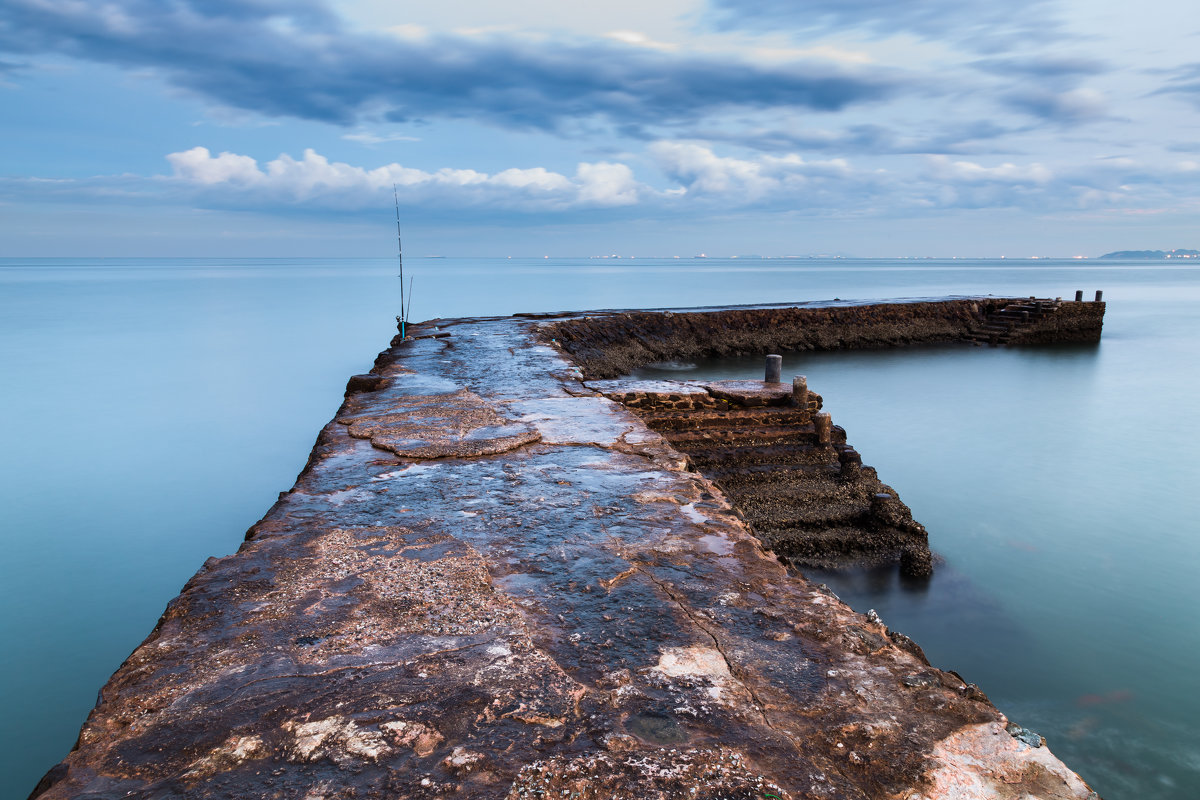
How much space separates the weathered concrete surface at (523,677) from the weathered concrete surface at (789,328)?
1390 centimetres

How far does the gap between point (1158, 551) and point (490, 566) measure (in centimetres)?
860

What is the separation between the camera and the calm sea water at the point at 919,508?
18.3 feet

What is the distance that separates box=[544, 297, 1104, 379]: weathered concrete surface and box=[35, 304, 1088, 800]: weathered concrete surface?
45.6 feet

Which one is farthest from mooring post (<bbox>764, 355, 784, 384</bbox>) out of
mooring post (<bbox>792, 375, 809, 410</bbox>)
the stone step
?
the stone step

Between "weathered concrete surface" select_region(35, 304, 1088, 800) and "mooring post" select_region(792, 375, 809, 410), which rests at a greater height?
"mooring post" select_region(792, 375, 809, 410)

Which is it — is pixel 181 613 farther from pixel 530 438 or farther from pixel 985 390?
pixel 985 390

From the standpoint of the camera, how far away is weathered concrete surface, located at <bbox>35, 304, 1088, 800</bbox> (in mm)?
2234

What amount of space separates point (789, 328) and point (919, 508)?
1691 cm

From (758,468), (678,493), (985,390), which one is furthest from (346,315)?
(678,493)

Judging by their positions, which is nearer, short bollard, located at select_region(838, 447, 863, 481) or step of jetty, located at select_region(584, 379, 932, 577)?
step of jetty, located at select_region(584, 379, 932, 577)

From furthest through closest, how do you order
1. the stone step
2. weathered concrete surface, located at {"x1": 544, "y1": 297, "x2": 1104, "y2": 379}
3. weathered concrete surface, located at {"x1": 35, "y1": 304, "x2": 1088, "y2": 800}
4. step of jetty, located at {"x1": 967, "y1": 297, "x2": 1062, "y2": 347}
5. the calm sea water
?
step of jetty, located at {"x1": 967, "y1": 297, "x2": 1062, "y2": 347}
weathered concrete surface, located at {"x1": 544, "y1": 297, "x2": 1104, "y2": 379}
the stone step
the calm sea water
weathered concrete surface, located at {"x1": 35, "y1": 304, "x2": 1088, "y2": 800}

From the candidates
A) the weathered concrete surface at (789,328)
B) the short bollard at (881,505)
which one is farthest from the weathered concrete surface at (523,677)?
the weathered concrete surface at (789,328)

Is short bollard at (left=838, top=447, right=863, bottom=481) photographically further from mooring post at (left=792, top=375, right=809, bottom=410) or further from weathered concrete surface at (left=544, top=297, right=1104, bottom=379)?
weathered concrete surface at (left=544, top=297, right=1104, bottom=379)

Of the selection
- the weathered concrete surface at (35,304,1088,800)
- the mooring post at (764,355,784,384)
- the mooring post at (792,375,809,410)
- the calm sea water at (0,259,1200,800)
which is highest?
the mooring post at (764,355,784,384)
